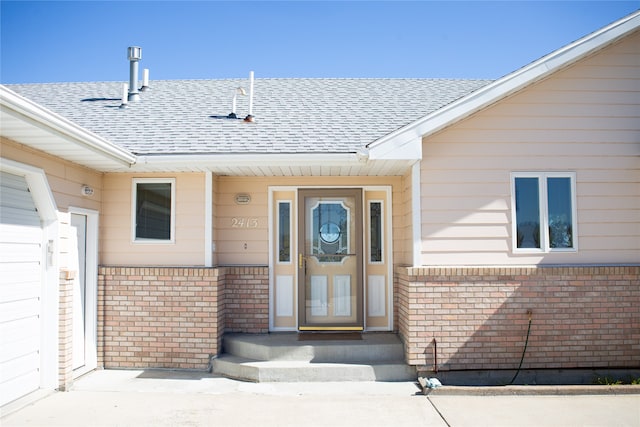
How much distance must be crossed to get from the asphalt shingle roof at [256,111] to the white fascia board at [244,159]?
0.11m

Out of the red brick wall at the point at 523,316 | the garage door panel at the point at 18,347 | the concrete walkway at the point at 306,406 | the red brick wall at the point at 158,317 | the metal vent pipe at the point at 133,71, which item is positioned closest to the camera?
A: the concrete walkway at the point at 306,406

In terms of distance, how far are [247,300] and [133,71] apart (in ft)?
17.5

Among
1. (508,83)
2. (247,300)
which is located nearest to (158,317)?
(247,300)

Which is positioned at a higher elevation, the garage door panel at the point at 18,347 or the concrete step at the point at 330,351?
the garage door panel at the point at 18,347

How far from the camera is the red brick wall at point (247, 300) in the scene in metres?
8.14

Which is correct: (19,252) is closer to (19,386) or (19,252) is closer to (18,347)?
(18,347)

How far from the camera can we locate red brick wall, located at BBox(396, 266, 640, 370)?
6820 mm

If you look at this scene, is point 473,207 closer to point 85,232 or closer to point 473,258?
point 473,258

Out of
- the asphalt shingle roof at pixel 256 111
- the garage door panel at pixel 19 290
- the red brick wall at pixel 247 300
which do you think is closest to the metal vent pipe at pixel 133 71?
the asphalt shingle roof at pixel 256 111

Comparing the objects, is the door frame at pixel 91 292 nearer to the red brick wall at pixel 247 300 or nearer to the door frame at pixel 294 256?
the red brick wall at pixel 247 300

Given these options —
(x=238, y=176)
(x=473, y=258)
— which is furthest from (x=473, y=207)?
(x=238, y=176)

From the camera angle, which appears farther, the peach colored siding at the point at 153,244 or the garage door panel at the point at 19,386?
the peach colored siding at the point at 153,244

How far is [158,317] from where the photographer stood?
745 cm

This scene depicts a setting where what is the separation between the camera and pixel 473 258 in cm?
693
